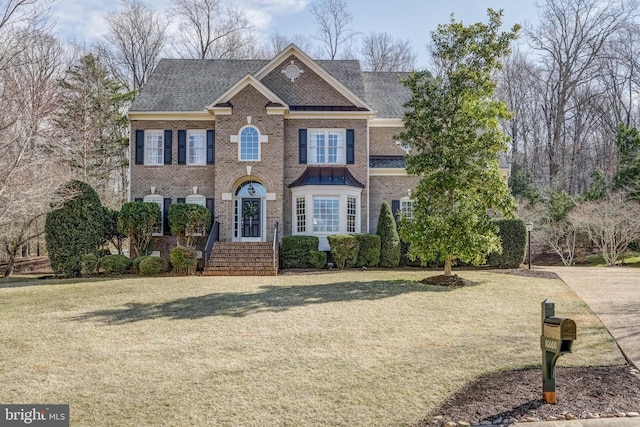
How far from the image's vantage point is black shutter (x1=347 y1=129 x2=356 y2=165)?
20.5 meters

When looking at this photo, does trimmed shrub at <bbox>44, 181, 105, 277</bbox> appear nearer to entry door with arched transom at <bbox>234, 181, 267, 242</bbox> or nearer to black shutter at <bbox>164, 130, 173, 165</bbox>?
black shutter at <bbox>164, 130, 173, 165</bbox>

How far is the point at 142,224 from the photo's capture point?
18.1 m

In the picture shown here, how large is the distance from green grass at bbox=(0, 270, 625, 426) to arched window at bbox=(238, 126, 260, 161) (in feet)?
26.8

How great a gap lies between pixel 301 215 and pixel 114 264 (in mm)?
7379

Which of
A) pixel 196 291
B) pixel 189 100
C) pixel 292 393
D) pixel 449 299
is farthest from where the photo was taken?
pixel 189 100

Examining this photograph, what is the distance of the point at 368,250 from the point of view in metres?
18.3

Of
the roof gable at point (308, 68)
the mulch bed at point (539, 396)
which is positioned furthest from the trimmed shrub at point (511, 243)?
the mulch bed at point (539, 396)

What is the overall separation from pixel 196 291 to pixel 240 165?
319 inches

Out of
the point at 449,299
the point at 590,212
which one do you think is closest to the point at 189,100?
the point at 449,299

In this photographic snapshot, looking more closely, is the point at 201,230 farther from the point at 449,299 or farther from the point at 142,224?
the point at 449,299

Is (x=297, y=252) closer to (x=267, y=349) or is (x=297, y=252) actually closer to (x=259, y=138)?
(x=259, y=138)

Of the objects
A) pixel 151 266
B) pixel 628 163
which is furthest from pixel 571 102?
pixel 151 266

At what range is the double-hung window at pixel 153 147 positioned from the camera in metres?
20.5

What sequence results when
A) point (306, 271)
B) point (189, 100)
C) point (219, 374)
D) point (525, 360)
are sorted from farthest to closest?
Answer: 1. point (189, 100)
2. point (306, 271)
3. point (525, 360)
4. point (219, 374)
